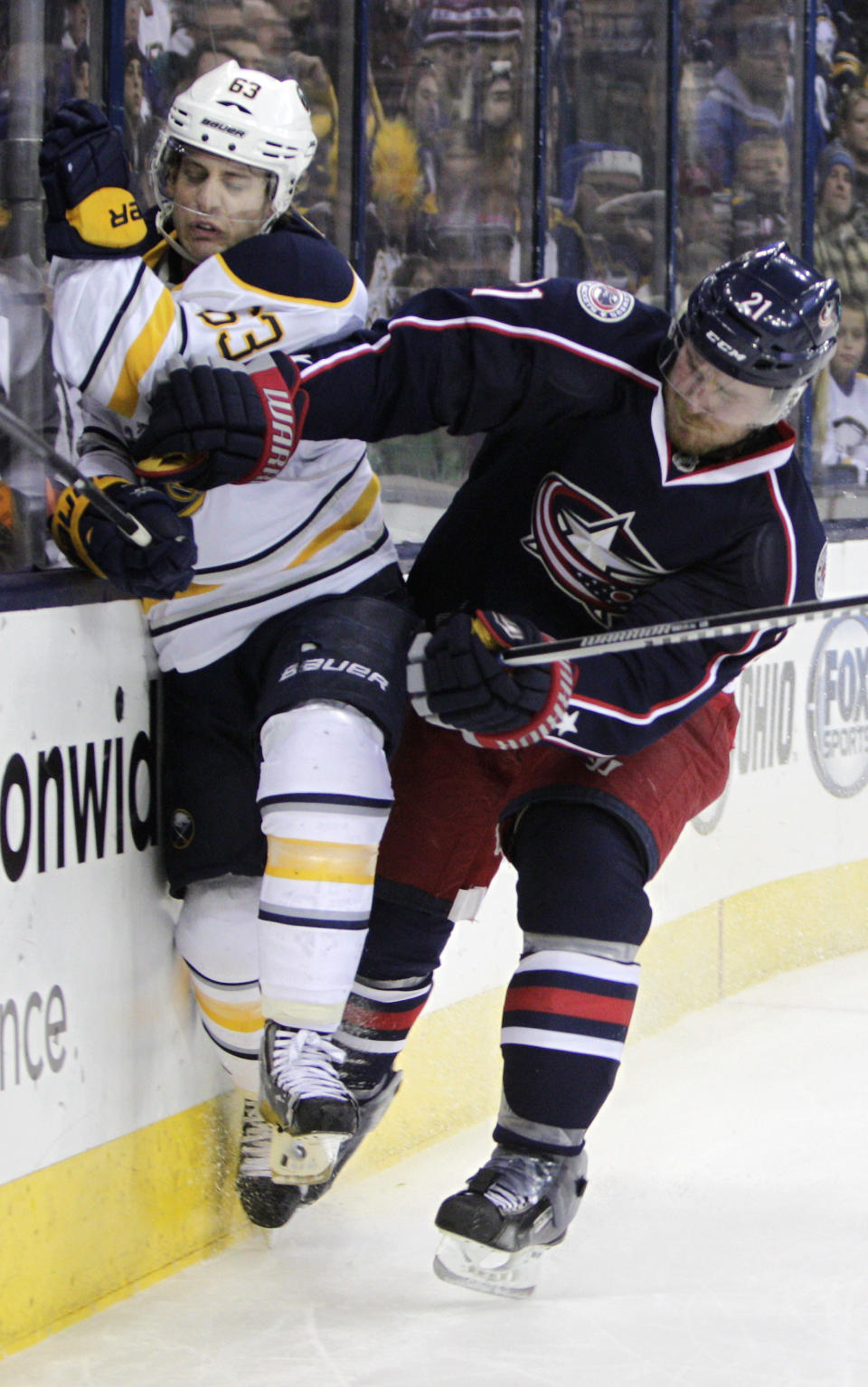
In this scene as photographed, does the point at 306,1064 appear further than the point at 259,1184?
No

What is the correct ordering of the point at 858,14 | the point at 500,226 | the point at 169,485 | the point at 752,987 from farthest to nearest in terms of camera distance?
the point at 858,14
the point at 752,987
the point at 500,226
the point at 169,485

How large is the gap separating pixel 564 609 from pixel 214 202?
25.0 inches

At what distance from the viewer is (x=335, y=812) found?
196 centimetres

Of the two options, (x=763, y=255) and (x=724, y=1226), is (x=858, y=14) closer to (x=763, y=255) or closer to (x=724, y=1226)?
(x=763, y=255)

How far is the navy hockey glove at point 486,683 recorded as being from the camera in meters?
1.98

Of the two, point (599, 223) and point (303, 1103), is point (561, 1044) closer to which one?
point (303, 1103)

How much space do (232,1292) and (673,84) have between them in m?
2.83

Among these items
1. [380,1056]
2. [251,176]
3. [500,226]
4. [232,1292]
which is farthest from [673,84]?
[232,1292]

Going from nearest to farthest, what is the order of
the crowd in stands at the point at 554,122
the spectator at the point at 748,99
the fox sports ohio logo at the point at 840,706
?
the crowd in stands at the point at 554,122, the fox sports ohio logo at the point at 840,706, the spectator at the point at 748,99

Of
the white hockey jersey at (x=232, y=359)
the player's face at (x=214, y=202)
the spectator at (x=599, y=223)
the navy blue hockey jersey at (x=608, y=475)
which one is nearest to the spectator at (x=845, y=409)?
the spectator at (x=599, y=223)

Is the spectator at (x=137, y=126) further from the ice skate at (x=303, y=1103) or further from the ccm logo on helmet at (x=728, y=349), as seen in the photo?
the ice skate at (x=303, y=1103)

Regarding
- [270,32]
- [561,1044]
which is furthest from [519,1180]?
[270,32]

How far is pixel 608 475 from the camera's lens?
6.96 feet

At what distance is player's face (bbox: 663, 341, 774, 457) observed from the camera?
6.61ft
